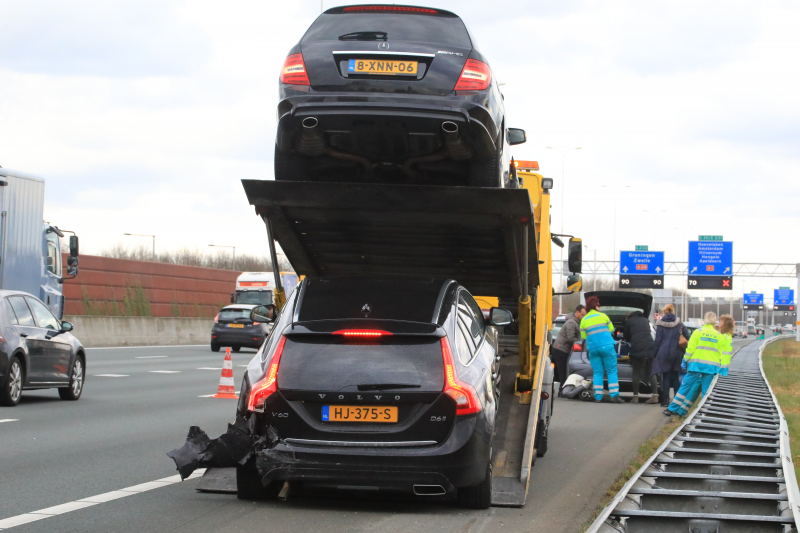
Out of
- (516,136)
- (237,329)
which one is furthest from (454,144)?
(237,329)

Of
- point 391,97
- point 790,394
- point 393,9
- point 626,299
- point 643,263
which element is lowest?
point 790,394

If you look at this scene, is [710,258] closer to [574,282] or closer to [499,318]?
[574,282]

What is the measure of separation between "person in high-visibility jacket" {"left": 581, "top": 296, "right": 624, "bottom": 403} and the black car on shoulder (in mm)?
16794

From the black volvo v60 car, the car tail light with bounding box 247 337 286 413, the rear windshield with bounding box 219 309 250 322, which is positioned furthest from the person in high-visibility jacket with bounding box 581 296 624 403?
the rear windshield with bounding box 219 309 250 322

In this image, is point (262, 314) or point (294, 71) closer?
point (294, 71)

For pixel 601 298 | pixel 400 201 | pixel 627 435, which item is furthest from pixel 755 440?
pixel 601 298

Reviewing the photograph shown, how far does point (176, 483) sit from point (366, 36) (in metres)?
3.68

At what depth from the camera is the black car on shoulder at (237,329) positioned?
32.4 m

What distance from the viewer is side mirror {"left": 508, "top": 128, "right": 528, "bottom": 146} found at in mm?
9641

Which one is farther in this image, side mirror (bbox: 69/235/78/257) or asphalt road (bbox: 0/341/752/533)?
side mirror (bbox: 69/235/78/257)

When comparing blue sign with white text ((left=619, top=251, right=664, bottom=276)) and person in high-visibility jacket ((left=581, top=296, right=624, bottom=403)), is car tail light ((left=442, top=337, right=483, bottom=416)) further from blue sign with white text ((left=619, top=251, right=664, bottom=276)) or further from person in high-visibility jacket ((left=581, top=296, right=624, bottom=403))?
blue sign with white text ((left=619, top=251, right=664, bottom=276))

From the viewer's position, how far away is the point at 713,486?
7566 millimetres

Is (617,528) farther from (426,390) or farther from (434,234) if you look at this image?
(434,234)

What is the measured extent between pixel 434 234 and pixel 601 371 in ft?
28.6
